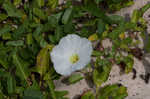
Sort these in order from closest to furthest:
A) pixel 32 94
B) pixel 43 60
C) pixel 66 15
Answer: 1. pixel 32 94
2. pixel 43 60
3. pixel 66 15

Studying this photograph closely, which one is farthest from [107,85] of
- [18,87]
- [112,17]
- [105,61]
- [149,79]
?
[18,87]

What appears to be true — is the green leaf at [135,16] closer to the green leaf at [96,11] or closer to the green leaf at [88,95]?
the green leaf at [96,11]

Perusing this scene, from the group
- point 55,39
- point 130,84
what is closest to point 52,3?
point 55,39

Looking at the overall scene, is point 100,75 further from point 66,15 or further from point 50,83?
point 66,15

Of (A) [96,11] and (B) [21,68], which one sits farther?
(A) [96,11]

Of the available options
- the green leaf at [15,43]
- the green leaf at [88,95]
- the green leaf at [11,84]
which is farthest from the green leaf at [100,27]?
the green leaf at [11,84]

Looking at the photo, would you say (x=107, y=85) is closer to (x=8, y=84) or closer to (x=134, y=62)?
(x=134, y=62)
